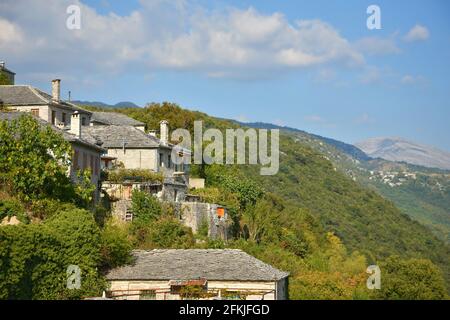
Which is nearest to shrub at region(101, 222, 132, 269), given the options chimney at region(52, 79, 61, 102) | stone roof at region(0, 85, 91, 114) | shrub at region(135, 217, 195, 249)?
shrub at region(135, 217, 195, 249)

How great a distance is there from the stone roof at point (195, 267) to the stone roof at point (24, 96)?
20.9m

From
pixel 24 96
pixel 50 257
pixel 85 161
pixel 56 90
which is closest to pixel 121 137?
pixel 56 90

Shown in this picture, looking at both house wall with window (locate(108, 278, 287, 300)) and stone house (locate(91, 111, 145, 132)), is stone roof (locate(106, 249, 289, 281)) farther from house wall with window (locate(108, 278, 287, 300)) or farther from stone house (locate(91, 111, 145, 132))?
stone house (locate(91, 111, 145, 132))

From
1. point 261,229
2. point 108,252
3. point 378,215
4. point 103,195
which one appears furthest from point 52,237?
point 378,215

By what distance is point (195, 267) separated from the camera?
33094mm

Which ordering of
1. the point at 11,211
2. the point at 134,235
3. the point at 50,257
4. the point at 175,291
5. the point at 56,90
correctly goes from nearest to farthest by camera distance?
the point at 50,257 → the point at 175,291 → the point at 11,211 → the point at 134,235 → the point at 56,90

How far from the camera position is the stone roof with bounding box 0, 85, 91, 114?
173 feet

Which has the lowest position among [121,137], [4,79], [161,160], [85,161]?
[85,161]

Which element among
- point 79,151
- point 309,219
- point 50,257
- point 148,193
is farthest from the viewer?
point 309,219

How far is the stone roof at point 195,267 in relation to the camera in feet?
105

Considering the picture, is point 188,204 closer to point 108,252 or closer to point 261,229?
point 261,229

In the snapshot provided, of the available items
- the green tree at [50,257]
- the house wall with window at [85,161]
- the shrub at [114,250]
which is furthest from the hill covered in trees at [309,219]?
the green tree at [50,257]

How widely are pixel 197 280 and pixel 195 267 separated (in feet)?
4.90

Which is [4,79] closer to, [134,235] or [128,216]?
[128,216]
